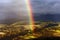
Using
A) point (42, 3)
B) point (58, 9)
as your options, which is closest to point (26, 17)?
point (42, 3)

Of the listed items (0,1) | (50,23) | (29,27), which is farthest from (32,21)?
(0,1)

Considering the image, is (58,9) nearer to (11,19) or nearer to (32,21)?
A: (32,21)

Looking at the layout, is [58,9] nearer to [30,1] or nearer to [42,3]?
[42,3]

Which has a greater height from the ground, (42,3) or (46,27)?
(42,3)

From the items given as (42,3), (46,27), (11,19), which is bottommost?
(46,27)

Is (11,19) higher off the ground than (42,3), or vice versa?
(42,3)
